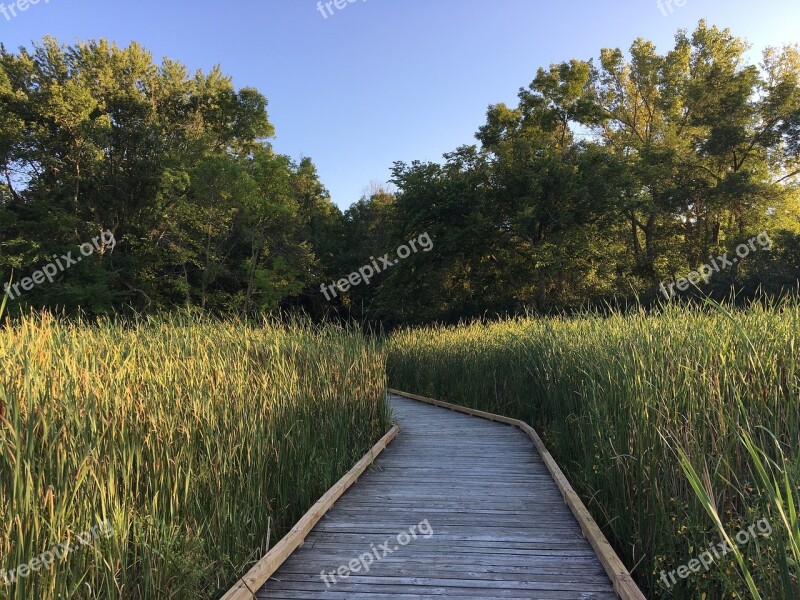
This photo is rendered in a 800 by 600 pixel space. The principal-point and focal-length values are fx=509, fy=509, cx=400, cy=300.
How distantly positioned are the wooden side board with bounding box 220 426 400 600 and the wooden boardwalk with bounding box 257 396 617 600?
0.05 metres

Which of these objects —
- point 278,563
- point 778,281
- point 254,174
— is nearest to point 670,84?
point 778,281

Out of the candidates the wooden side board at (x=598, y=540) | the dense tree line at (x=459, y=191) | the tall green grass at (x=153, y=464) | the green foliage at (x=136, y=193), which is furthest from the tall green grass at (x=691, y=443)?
the green foliage at (x=136, y=193)

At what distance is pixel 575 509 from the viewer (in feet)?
10.7

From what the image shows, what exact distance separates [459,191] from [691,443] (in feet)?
59.6

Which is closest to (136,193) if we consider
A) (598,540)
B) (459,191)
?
(459,191)

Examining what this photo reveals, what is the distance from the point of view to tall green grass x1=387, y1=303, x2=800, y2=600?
1872 mm

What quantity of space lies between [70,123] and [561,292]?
787 inches

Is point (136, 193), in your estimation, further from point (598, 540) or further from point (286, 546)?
point (598, 540)

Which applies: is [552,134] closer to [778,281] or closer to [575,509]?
[778,281]

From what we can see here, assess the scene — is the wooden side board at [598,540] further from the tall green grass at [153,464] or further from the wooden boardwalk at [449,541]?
the tall green grass at [153,464]

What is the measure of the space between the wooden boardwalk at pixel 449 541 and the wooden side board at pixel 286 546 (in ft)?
0.15

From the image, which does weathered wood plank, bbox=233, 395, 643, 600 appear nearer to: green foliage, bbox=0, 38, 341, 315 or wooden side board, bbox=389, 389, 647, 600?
wooden side board, bbox=389, 389, 647, 600

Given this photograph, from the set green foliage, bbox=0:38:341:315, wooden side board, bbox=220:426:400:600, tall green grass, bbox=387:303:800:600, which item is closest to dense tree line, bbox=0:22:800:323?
green foliage, bbox=0:38:341:315

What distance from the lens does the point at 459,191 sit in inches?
782
